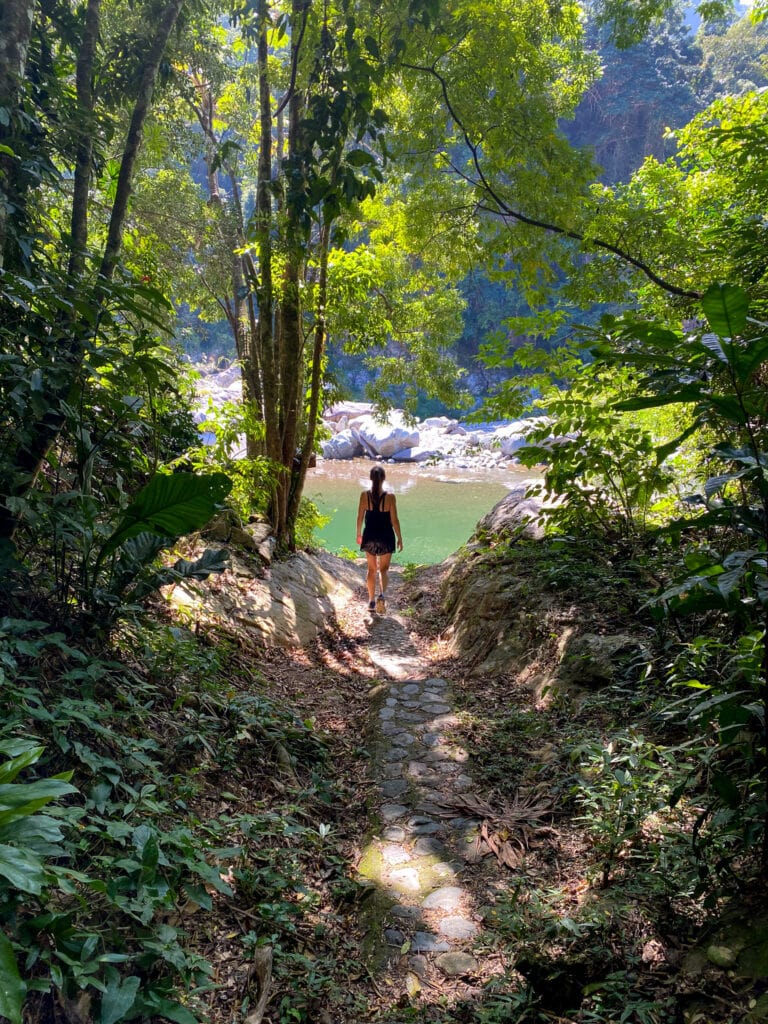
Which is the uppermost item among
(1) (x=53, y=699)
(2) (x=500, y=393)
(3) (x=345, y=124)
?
(3) (x=345, y=124)

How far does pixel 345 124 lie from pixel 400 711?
10.6 feet

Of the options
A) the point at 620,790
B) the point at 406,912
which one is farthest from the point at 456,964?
the point at 620,790

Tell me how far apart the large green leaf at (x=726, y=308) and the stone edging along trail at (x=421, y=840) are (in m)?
1.92

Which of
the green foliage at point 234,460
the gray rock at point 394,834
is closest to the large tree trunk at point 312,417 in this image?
the green foliage at point 234,460

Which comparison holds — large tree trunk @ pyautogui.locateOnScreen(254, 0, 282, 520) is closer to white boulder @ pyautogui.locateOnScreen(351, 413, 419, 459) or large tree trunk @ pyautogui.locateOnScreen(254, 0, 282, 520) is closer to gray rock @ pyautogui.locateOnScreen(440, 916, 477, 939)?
gray rock @ pyautogui.locateOnScreen(440, 916, 477, 939)

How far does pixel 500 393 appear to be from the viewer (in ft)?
14.9

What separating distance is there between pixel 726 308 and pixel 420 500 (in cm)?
2303

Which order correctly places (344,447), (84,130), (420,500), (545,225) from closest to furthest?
(84,130), (545,225), (420,500), (344,447)

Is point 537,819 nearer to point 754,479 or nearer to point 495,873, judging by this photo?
point 495,873

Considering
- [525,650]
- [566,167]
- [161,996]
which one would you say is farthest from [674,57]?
[161,996]

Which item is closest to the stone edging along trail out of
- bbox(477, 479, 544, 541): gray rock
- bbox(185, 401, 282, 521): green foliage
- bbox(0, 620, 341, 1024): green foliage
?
bbox(0, 620, 341, 1024): green foliage

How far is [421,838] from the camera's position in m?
2.46

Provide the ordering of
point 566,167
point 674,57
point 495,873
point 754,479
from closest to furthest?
point 754,479 → point 495,873 → point 566,167 → point 674,57

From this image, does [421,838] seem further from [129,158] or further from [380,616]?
[380,616]
